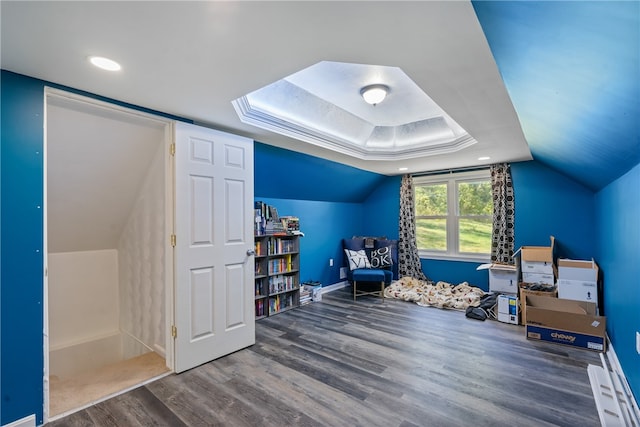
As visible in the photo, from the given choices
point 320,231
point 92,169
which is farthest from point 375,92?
point 320,231

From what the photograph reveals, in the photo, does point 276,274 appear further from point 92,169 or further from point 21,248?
point 21,248

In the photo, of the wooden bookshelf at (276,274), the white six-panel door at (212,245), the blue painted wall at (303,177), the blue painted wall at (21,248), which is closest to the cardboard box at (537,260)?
the blue painted wall at (303,177)

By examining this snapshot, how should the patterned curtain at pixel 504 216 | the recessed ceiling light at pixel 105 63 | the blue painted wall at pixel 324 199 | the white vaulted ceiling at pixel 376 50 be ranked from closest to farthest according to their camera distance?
the white vaulted ceiling at pixel 376 50, the recessed ceiling light at pixel 105 63, the blue painted wall at pixel 324 199, the patterned curtain at pixel 504 216

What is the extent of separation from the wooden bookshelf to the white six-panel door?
0.88m

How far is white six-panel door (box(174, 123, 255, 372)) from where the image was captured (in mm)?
2502

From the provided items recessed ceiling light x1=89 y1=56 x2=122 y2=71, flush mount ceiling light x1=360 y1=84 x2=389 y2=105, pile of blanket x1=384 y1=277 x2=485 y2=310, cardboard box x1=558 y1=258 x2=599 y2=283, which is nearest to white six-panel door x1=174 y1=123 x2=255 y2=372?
recessed ceiling light x1=89 y1=56 x2=122 y2=71

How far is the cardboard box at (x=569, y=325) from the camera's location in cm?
280

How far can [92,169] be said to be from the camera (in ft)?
8.46

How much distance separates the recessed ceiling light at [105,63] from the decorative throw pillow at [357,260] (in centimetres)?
408

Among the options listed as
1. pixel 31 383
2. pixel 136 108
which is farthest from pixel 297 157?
pixel 31 383

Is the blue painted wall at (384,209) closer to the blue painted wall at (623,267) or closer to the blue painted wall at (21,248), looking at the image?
the blue painted wall at (623,267)

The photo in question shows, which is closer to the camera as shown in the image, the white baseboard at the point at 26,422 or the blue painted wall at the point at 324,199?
the white baseboard at the point at 26,422

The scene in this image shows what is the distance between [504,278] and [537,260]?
1.54 ft

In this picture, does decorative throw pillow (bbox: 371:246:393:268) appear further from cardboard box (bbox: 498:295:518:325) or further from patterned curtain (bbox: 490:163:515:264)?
cardboard box (bbox: 498:295:518:325)
